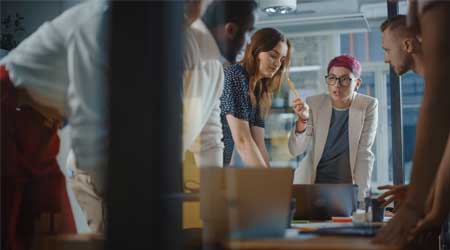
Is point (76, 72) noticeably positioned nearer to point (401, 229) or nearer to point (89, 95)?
point (89, 95)

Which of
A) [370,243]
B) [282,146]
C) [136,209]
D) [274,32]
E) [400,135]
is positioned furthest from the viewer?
[400,135]

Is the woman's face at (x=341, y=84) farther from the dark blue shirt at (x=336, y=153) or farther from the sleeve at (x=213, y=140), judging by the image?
the sleeve at (x=213, y=140)

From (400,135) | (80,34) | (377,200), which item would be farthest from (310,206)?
(400,135)

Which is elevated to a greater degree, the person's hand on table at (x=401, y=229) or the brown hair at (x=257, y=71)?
the brown hair at (x=257, y=71)

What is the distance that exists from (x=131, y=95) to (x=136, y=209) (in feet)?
0.51

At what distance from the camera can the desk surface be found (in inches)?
37.7

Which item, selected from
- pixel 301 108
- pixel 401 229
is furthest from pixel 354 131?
pixel 401 229

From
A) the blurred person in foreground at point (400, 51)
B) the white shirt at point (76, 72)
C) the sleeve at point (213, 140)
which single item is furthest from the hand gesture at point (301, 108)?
the white shirt at point (76, 72)

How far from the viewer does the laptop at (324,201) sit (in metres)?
1.79

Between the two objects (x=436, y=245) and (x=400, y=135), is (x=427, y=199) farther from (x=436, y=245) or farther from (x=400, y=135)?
(x=400, y=135)

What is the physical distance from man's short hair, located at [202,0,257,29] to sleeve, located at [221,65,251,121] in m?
0.24

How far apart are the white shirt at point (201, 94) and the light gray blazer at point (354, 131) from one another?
146 cm

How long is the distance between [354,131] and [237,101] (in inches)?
51.0

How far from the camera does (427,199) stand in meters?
1.08
